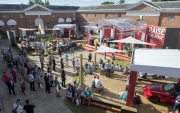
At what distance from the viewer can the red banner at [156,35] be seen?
1601 cm

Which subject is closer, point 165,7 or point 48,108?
point 48,108

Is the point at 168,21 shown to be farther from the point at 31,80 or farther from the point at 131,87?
the point at 31,80

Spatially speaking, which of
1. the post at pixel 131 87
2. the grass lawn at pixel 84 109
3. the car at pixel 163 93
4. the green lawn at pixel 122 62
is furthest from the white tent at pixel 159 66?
the green lawn at pixel 122 62

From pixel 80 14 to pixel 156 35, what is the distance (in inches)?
1034

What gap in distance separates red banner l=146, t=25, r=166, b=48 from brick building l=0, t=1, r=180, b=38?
7.14 meters

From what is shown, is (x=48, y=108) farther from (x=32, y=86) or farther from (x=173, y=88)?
(x=173, y=88)

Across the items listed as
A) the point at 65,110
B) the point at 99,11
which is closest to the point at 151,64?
the point at 65,110

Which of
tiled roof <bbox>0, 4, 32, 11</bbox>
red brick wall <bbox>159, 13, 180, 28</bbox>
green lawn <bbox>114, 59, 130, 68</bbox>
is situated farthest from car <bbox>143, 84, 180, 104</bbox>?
tiled roof <bbox>0, 4, 32, 11</bbox>

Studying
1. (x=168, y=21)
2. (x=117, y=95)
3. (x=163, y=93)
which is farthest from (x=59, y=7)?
(x=163, y=93)

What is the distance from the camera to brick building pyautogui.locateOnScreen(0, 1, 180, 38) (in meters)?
22.5

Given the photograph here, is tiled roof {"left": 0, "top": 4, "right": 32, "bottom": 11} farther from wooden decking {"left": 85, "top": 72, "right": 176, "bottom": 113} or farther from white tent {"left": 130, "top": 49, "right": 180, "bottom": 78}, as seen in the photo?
white tent {"left": 130, "top": 49, "right": 180, "bottom": 78}

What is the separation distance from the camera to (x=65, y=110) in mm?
8117

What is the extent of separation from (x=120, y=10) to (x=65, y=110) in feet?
82.4

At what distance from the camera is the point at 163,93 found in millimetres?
7812
